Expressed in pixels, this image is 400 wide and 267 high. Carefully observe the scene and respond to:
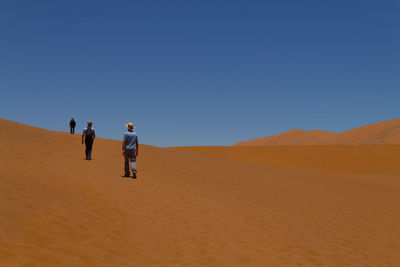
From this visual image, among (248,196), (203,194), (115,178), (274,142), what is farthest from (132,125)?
(274,142)

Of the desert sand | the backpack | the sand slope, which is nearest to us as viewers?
the desert sand

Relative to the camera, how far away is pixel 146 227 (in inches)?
266

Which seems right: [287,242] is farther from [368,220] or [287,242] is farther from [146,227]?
[368,220]

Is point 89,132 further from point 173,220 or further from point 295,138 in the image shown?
point 295,138

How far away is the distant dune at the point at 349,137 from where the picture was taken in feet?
273

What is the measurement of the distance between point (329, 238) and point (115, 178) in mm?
7910

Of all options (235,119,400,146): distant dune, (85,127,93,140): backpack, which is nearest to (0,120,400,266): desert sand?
(85,127,93,140): backpack

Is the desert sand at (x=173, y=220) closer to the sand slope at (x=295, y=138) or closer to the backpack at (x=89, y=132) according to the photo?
the backpack at (x=89, y=132)

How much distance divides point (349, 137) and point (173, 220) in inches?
4472

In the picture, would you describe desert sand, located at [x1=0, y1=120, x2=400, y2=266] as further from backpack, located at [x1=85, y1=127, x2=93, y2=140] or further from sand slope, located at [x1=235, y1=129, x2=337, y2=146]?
sand slope, located at [x1=235, y1=129, x2=337, y2=146]

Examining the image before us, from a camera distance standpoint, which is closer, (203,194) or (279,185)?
(203,194)

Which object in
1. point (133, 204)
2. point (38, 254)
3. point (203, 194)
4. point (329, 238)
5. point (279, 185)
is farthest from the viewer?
point (279, 185)

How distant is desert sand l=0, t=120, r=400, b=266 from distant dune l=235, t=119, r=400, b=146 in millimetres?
74015

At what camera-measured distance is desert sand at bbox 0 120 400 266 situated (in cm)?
516
